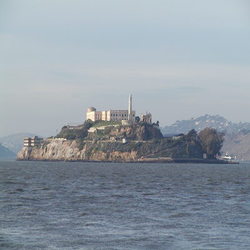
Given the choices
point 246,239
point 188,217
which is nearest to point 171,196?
point 188,217

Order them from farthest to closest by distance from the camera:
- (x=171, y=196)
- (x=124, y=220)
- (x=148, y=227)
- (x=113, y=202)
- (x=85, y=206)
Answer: (x=171, y=196) < (x=113, y=202) < (x=85, y=206) < (x=124, y=220) < (x=148, y=227)

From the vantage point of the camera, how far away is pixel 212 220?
153 ft

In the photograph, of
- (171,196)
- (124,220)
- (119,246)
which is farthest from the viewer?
(171,196)

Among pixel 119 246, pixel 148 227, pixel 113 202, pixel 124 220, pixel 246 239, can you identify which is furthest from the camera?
pixel 113 202

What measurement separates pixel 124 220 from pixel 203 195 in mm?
23946

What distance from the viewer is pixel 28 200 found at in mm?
60000

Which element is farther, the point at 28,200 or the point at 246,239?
the point at 28,200

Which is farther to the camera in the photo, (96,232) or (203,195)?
(203,195)

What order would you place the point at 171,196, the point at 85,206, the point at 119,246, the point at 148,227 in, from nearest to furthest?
the point at 119,246
the point at 148,227
the point at 85,206
the point at 171,196

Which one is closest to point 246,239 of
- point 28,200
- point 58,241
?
point 58,241

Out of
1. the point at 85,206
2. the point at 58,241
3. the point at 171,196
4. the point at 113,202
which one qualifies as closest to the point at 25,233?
the point at 58,241

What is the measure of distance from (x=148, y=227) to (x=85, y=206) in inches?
504

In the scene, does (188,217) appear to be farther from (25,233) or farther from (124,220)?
(25,233)

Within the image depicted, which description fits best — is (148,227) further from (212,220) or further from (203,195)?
(203,195)
